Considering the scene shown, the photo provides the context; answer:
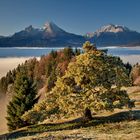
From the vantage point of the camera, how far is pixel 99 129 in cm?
3853

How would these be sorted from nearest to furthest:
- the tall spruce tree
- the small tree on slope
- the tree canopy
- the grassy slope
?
the grassy slope → the small tree on slope → the tree canopy → the tall spruce tree

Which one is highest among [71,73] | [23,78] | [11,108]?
[71,73]

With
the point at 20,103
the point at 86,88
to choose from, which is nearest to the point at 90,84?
the point at 86,88

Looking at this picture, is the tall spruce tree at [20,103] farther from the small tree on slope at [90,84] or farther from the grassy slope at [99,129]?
the small tree on slope at [90,84]

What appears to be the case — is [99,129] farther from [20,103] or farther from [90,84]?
[20,103]

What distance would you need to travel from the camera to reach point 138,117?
144 ft

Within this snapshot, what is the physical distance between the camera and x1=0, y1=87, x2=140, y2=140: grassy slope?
111ft

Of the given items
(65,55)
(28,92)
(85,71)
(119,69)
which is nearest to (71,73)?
(85,71)

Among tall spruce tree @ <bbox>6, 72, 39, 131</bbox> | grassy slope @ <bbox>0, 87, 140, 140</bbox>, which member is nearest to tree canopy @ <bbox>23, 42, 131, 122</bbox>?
grassy slope @ <bbox>0, 87, 140, 140</bbox>

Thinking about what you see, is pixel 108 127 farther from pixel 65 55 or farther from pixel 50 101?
pixel 65 55

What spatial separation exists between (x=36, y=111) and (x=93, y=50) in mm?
9786

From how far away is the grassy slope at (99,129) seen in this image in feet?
111

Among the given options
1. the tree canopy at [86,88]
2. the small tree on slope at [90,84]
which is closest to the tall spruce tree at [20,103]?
the tree canopy at [86,88]

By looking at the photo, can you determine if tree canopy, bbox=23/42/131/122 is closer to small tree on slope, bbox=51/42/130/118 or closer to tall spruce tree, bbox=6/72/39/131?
small tree on slope, bbox=51/42/130/118
